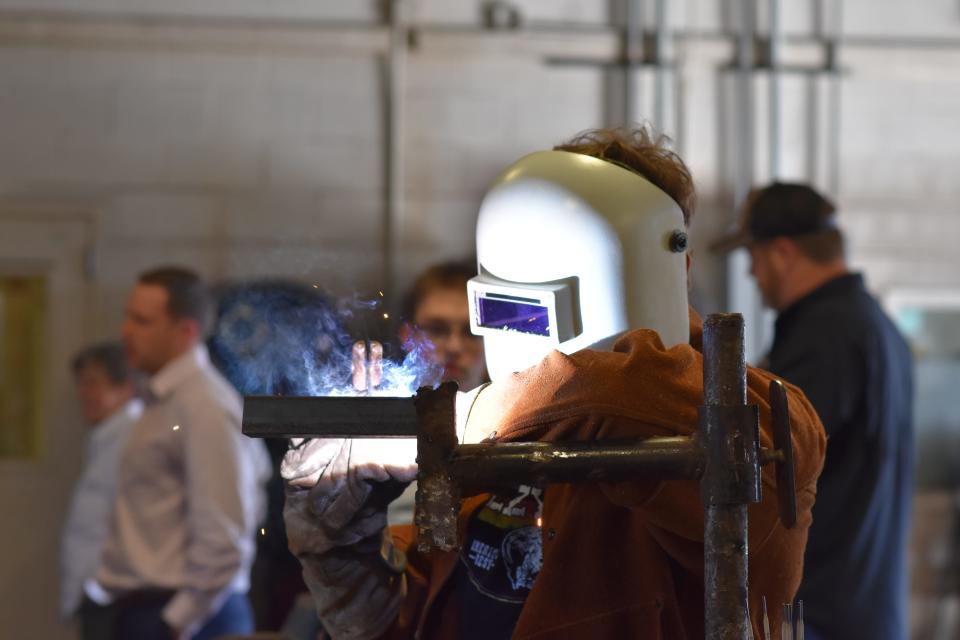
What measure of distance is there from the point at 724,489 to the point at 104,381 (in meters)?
3.32

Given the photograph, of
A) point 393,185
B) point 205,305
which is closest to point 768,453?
point 205,305

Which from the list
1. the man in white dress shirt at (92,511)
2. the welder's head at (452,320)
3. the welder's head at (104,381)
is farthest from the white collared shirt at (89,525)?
the welder's head at (452,320)

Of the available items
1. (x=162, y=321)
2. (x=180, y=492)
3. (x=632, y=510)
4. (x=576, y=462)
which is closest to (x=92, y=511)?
(x=180, y=492)

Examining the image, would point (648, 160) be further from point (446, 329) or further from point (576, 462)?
point (446, 329)

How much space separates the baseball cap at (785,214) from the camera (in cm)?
235

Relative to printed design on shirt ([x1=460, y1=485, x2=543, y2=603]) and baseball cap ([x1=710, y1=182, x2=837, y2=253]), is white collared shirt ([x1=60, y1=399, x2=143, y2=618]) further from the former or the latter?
printed design on shirt ([x1=460, y1=485, x2=543, y2=603])

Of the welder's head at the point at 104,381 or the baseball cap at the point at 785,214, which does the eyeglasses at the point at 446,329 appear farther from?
the welder's head at the point at 104,381

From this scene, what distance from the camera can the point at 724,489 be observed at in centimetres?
86

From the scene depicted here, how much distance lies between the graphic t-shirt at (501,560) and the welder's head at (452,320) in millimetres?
309

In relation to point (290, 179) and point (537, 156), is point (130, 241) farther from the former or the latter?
point (537, 156)

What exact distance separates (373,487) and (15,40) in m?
3.68

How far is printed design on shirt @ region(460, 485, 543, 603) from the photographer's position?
44.6 inches

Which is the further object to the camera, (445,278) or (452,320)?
(445,278)

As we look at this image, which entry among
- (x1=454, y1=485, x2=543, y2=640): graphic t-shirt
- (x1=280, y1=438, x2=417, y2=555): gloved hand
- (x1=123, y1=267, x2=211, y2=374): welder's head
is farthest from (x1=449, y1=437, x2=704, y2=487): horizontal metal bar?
(x1=123, y1=267, x2=211, y2=374): welder's head
